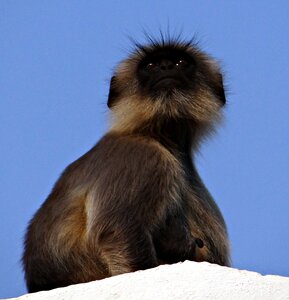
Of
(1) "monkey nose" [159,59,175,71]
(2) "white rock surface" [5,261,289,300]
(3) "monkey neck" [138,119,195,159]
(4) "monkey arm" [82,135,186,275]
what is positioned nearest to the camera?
(2) "white rock surface" [5,261,289,300]

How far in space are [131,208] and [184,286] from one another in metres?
1.44

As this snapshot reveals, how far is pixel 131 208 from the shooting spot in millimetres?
7383

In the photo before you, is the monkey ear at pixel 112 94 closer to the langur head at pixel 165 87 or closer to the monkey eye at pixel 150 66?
the langur head at pixel 165 87

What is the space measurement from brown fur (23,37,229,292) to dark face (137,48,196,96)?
0.19ft

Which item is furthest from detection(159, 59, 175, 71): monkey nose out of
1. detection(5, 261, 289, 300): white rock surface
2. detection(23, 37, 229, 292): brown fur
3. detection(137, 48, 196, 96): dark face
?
detection(5, 261, 289, 300): white rock surface

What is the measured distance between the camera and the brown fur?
24.1 ft

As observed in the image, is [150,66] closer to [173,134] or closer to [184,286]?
[173,134]

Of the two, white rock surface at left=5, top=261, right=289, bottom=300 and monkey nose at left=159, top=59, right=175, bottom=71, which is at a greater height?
monkey nose at left=159, top=59, right=175, bottom=71

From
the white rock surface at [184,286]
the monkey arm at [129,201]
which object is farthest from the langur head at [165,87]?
the white rock surface at [184,286]

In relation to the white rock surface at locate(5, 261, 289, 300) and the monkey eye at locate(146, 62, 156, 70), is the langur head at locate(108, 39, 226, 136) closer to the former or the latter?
the monkey eye at locate(146, 62, 156, 70)

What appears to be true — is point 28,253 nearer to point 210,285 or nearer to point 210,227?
point 210,227

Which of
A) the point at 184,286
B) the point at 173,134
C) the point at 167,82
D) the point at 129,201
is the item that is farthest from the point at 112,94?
the point at 184,286

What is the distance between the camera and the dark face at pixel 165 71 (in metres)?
8.21

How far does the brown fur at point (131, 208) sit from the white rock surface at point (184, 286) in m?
1.07
